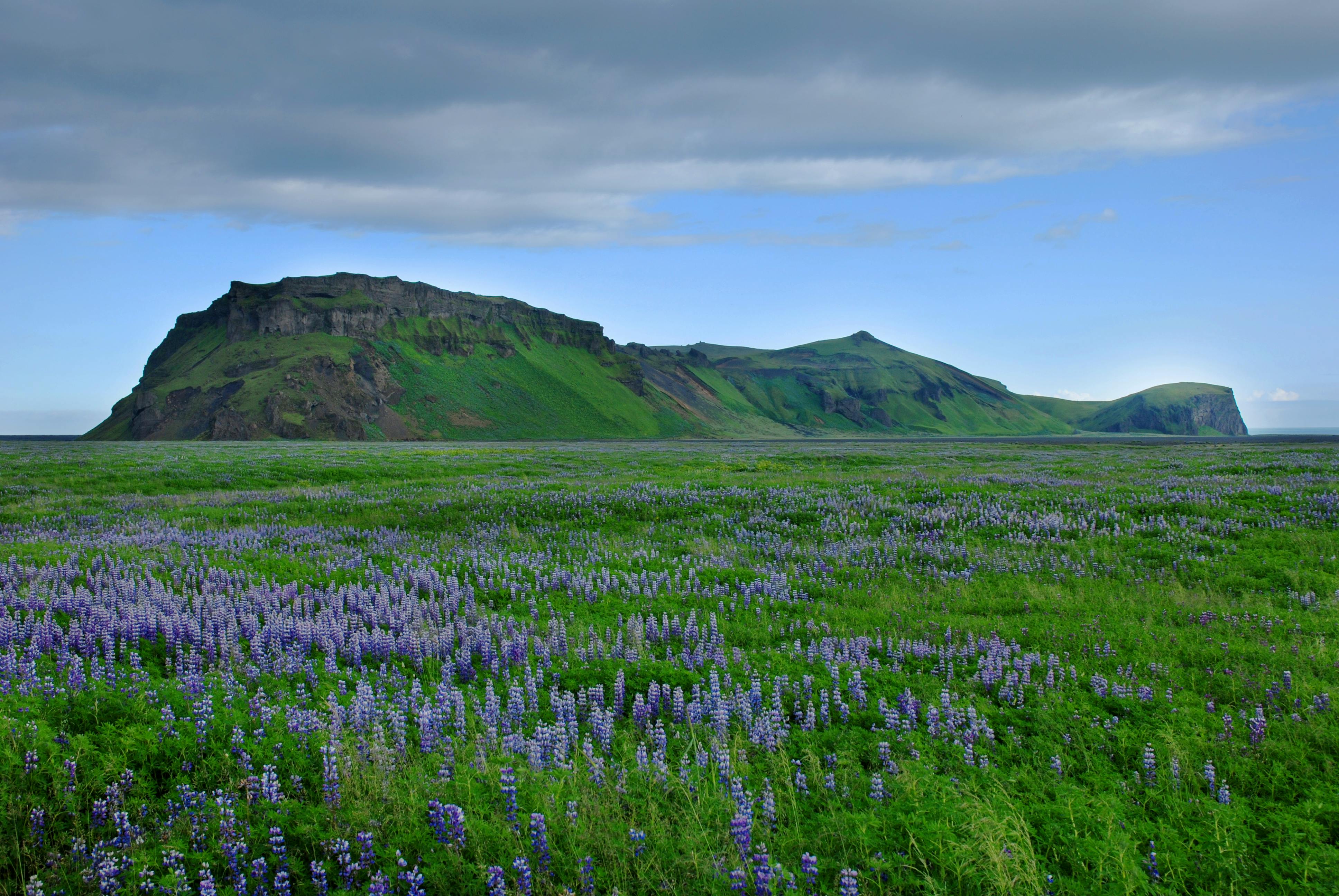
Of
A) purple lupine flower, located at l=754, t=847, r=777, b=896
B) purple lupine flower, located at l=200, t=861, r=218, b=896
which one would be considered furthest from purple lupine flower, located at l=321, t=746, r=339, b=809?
purple lupine flower, located at l=754, t=847, r=777, b=896

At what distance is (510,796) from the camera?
3.82 metres

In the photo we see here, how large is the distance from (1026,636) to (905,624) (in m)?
1.28

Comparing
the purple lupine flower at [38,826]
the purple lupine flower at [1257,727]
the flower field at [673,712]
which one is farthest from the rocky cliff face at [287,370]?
the purple lupine flower at [1257,727]

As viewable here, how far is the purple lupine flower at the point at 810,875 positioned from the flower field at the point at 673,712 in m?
0.02

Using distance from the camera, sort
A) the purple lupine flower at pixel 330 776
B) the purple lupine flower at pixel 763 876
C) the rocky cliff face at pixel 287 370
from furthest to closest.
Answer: the rocky cliff face at pixel 287 370 < the purple lupine flower at pixel 330 776 < the purple lupine flower at pixel 763 876

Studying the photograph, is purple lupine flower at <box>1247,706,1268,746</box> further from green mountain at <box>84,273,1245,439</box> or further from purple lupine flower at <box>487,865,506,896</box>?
green mountain at <box>84,273,1245,439</box>

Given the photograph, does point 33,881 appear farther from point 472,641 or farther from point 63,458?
point 63,458

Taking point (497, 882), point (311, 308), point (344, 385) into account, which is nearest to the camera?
point (497, 882)

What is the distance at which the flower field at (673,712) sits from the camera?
3527 mm

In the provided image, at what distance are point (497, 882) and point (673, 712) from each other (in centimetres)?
243

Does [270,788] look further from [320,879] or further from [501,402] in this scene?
[501,402]

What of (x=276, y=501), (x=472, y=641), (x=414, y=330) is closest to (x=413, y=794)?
(x=472, y=641)

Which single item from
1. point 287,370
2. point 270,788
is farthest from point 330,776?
point 287,370

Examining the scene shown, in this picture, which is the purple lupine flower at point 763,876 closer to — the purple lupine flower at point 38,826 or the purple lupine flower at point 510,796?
the purple lupine flower at point 510,796
